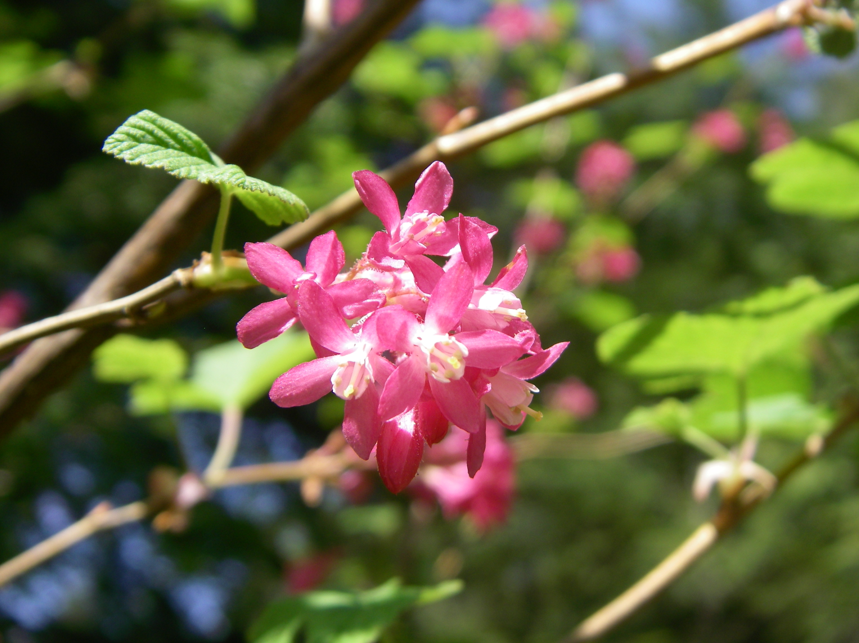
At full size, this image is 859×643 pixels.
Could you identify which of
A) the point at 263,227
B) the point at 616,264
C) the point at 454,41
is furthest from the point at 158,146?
the point at 263,227

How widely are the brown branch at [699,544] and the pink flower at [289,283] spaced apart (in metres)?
0.54

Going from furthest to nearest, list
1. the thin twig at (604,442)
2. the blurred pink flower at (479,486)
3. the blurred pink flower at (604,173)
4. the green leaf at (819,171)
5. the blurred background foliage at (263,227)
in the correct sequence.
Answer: the blurred pink flower at (604,173), the blurred background foliage at (263,227), the blurred pink flower at (479,486), the thin twig at (604,442), the green leaf at (819,171)

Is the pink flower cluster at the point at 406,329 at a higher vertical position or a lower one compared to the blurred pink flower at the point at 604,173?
higher

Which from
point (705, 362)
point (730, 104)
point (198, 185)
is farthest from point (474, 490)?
point (730, 104)

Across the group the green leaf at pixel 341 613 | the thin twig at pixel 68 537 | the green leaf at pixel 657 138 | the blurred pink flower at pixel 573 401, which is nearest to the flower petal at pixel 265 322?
the green leaf at pixel 341 613

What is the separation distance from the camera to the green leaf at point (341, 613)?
0.77 metres

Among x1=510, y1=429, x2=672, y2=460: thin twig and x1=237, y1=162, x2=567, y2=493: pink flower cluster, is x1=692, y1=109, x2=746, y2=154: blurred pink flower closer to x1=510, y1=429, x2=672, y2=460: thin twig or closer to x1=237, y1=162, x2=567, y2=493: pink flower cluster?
x1=510, y1=429, x2=672, y2=460: thin twig

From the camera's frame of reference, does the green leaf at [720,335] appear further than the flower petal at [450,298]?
Yes

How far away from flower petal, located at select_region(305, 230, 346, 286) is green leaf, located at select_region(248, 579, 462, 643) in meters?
0.48

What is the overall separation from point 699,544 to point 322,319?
60 cm

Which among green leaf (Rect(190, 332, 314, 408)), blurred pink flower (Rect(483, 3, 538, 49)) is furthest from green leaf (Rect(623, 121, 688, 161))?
green leaf (Rect(190, 332, 314, 408))

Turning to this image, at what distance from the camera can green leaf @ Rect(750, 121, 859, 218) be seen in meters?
1.00

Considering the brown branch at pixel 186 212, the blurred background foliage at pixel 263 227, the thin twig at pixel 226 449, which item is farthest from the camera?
the blurred background foliage at pixel 263 227

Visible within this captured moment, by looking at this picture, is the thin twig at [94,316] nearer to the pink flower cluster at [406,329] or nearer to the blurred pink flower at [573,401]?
the pink flower cluster at [406,329]
